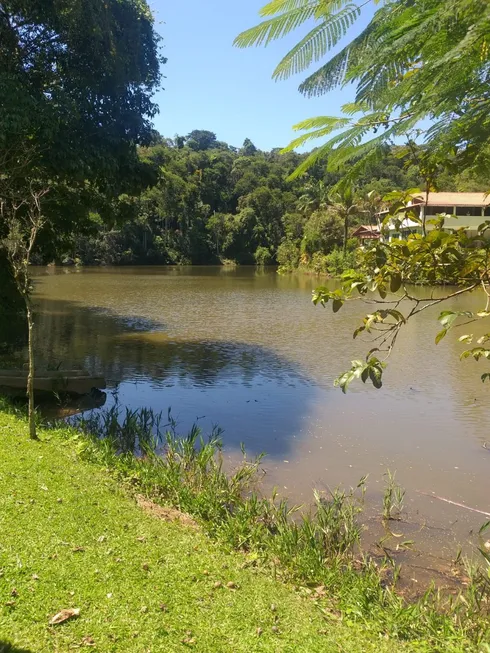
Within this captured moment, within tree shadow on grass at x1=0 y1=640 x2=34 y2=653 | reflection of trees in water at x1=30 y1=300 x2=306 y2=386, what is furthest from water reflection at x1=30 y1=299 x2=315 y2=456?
tree shadow on grass at x1=0 y1=640 x2=34 y2=653

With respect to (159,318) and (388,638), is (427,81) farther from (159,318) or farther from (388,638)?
(159,318)

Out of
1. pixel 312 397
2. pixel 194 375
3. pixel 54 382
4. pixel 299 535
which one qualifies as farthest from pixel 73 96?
pixel 299 535

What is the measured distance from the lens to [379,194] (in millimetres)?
3434

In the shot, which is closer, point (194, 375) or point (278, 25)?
point (278, 25)

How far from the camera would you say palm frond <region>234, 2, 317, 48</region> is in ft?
6.73

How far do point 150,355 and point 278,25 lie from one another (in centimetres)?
1261

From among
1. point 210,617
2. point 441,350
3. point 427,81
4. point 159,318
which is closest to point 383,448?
point 210,617

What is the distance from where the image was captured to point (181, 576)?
13.0ft

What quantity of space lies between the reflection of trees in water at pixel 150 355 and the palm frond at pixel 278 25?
9372mm

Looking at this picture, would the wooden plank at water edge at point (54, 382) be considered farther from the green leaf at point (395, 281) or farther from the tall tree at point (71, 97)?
the green leaf at point (395, 281)

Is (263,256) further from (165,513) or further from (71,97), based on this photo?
(165,513)

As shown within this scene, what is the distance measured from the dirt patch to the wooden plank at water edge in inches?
173

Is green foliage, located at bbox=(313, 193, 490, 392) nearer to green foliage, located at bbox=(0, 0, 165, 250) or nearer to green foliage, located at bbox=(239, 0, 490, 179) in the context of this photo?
green foliage, located at bbox=(239, 0, 490, 179)

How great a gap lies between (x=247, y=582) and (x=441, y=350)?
1300 cm
